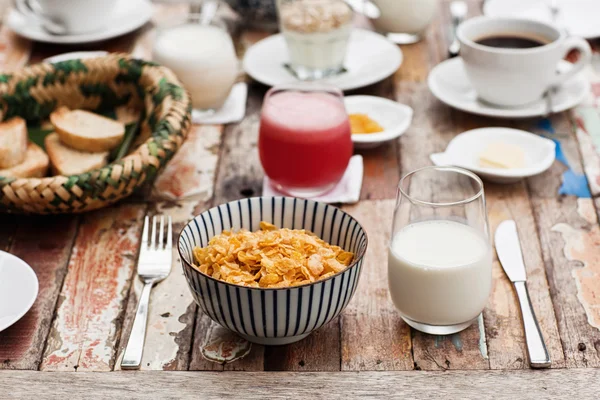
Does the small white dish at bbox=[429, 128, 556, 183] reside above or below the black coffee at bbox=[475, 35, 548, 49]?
below

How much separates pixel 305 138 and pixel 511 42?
0.65 metres

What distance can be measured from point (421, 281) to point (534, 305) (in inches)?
9.8

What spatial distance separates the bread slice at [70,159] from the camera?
1.64m

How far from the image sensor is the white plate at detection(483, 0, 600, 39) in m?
2.31

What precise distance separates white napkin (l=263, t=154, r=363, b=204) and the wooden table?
2cm

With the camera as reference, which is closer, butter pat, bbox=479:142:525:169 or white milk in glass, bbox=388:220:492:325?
white milk in glass, bbox=388:220:492:325

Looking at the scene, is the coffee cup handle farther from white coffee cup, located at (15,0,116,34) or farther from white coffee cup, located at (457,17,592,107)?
white coffee cup, located at (15,0,116,34)

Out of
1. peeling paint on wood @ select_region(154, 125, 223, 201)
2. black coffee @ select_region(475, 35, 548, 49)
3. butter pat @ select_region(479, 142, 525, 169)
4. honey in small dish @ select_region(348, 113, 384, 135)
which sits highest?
black coffee @ select_region(475, 35, 548, 49)

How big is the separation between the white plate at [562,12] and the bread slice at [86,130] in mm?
1204

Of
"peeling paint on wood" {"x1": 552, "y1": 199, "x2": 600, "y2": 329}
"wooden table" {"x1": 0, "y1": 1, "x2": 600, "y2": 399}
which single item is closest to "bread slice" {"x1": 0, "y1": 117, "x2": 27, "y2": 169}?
"wooden table" {"x1": 0, "y1": 1, "x2": 600, "y2": 399}

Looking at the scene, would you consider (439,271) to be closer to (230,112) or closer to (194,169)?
(194,169)

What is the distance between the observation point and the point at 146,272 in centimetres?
140

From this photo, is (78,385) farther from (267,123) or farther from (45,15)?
(45,15)

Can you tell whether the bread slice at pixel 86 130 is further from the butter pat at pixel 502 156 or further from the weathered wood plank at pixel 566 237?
the weathered wood plank at pixel 566 237
